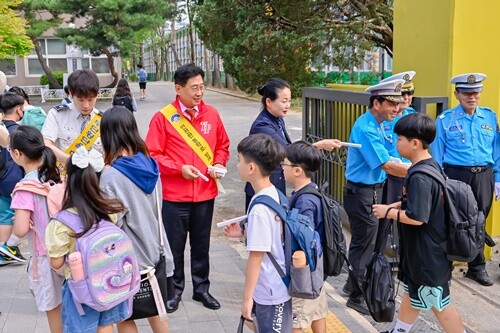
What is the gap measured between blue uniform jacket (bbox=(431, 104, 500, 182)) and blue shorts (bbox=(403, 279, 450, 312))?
2045mm

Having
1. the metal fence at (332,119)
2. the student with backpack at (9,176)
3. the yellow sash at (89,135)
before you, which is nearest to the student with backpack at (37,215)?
the yellow sash at (89,135)

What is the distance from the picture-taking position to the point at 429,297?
145 inches

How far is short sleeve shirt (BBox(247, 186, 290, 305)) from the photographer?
304cm

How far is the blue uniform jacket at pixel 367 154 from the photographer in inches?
180

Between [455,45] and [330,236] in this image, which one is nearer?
[330,236]

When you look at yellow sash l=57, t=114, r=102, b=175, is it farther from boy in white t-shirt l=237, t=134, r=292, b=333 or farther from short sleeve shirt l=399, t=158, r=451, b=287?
short sleeve shirt l=399, t=158, r=451, b=287

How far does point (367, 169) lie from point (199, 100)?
1.48 m

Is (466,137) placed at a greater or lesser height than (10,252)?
greater

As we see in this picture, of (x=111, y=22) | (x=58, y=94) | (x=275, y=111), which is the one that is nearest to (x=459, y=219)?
(x=275, y=111)

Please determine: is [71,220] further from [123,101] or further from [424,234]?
[123,101]

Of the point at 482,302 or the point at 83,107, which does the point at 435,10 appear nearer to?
the point at 482,302

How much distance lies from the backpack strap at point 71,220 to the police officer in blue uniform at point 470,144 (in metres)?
3.72

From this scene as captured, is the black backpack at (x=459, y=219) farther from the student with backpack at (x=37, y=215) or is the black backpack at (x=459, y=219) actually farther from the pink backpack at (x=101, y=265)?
the student with backpack at (x=37, y=215)

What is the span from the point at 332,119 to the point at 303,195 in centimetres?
418
